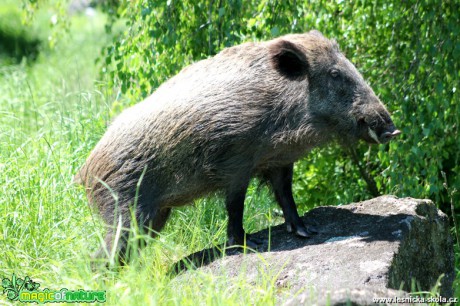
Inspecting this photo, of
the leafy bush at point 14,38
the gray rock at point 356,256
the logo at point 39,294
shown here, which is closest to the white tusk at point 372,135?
the gray rock at point 356,256

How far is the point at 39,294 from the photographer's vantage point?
411cm

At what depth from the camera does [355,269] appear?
14.3ft

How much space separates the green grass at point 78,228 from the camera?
410 centimetres

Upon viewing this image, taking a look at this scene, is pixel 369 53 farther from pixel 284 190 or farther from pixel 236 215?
pixel 236 215

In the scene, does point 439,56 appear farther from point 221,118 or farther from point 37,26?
point 37,26

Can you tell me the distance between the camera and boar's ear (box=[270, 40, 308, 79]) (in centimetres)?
516

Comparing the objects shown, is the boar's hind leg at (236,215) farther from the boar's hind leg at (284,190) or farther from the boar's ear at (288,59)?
the boar's ear at (288,59)

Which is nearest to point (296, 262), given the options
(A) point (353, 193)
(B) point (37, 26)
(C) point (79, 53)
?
(A) point (353, 193)

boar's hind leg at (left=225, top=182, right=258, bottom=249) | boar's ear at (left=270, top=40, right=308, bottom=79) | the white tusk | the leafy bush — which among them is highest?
the leafy bush

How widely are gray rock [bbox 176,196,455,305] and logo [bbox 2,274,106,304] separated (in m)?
0.88

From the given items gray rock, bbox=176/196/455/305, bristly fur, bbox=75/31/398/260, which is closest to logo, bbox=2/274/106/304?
bristly fur, bbox=75/31/398/260

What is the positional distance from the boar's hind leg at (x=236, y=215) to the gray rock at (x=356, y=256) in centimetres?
11

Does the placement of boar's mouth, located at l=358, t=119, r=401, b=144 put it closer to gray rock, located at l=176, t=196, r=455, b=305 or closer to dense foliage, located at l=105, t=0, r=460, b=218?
gray rock, located at l=176, t=196, r=455, b=305

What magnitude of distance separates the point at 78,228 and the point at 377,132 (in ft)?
7.21
